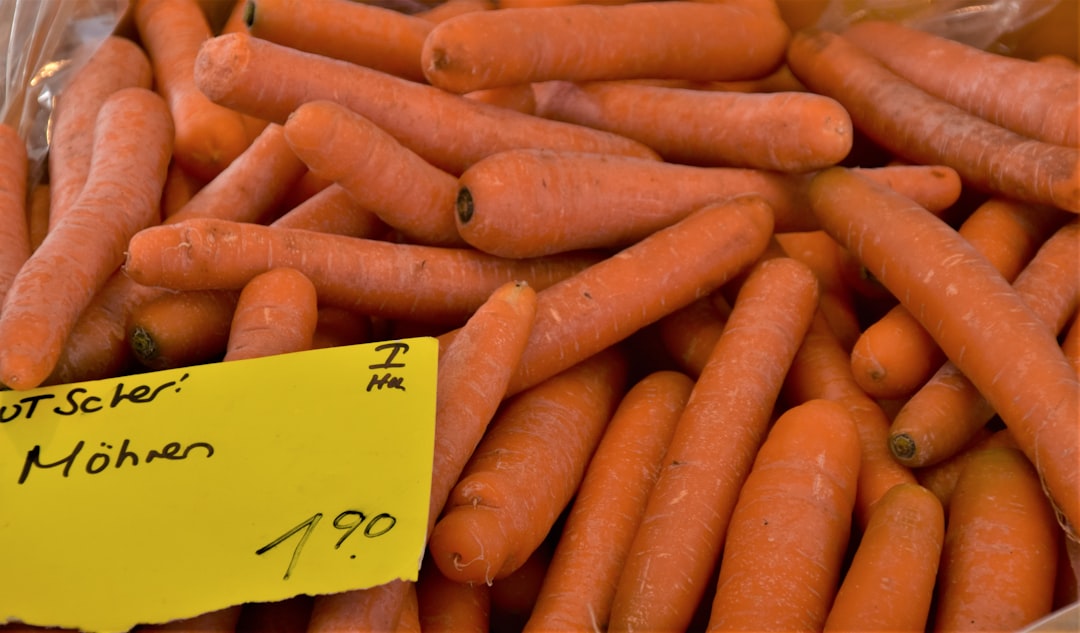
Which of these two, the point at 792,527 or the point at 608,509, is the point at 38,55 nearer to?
the point at 608,509

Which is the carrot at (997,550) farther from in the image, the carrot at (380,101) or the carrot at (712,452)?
the carrot at (380,101)

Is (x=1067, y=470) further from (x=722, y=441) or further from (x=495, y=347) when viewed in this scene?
(x=495, y=347)

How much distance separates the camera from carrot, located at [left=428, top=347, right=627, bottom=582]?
74 centimetres

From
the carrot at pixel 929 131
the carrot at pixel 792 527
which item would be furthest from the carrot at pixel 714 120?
the carrot at pixel 792 527

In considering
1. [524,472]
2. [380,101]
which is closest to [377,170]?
[380,101]

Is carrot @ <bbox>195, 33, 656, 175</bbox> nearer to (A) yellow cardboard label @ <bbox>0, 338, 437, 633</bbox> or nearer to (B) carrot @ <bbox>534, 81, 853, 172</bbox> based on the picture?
(B) carrot @ <bbox>534, 81, 853, 172</bbox>

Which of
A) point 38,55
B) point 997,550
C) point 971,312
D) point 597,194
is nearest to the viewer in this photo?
point 997,550

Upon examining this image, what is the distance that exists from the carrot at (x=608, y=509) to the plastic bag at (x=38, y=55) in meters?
0.84

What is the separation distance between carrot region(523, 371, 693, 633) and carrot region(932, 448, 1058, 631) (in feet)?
0.85

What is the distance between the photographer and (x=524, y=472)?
83 centimetres

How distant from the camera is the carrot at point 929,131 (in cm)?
103

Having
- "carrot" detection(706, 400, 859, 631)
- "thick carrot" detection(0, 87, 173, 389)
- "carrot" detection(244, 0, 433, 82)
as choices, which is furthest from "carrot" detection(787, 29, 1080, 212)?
"thick carrot" detection(0, 87, 173, 389)

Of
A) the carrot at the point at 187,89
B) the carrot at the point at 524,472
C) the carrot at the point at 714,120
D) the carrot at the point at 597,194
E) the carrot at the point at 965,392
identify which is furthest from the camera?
the carrot at the point at 187,89

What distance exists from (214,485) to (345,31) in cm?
67
